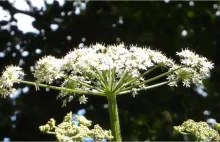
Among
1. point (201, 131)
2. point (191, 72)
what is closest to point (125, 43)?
point (191, 72)

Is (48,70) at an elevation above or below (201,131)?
above

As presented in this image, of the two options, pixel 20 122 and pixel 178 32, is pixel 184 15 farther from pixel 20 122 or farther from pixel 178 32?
pixel 20 122

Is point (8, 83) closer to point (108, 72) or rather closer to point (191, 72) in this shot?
point (108, 72)

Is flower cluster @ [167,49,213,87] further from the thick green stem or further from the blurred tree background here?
the blurred tree background

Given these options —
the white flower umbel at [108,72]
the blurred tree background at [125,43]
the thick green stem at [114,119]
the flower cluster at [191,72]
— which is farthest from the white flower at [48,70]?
the blurred tree background at [125,43]

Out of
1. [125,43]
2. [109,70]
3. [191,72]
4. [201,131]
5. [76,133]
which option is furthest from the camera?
[125,43]
